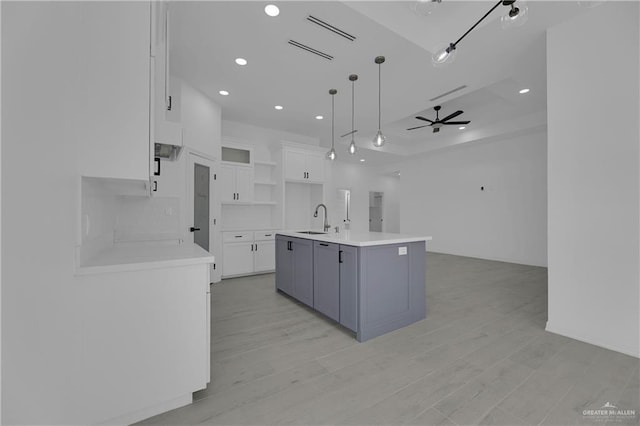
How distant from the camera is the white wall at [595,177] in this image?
2131 mm

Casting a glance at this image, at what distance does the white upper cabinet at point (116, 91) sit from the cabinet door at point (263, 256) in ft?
12.2

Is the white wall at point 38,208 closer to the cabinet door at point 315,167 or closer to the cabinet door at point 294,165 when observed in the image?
the cabinet door at point 294,165

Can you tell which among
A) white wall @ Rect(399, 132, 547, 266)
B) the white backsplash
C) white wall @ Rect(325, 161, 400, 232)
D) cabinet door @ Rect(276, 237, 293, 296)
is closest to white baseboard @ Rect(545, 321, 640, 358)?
cabinet door @ Rect(276, 237, 293, 296)

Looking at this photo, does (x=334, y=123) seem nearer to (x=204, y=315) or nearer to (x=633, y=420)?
(x=204, y=315)

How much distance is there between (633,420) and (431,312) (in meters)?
1.64

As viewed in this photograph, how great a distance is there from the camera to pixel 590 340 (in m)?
2.30

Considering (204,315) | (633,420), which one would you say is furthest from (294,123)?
(633,420)

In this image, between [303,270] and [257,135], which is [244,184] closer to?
[257,135]

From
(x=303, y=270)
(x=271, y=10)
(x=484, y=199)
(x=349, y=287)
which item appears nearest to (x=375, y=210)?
(x=484, y=199)

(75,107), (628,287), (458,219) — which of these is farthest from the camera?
(458,219)

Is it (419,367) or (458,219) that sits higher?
(458,219)

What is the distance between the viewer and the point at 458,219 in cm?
721

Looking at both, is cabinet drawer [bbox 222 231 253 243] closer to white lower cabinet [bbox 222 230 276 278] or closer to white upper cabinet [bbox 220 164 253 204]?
white lower cabinet [bbox 222 230 276 278]

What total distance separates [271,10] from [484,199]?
658 cm
